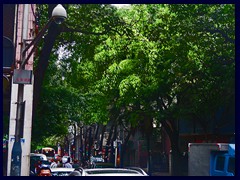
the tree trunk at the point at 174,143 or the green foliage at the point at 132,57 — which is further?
the tree trunk at the point at 174,143

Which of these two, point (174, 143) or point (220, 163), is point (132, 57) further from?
point (174, 143)

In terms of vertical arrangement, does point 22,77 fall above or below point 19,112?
above

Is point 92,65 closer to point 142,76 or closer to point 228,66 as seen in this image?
point 142,76

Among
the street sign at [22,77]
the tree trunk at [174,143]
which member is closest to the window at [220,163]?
the street sign at [22,77]

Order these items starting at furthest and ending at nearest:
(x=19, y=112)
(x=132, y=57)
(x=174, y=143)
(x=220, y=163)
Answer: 1. (x=174, y=143)
2. (x=132, y=57)
3. (x=220, y=163)
4. (x=19, y=112)

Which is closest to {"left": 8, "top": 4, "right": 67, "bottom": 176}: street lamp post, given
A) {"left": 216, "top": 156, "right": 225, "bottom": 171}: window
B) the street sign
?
the street sign

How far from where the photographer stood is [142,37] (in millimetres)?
14867

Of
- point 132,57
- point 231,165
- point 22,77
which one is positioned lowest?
point 231,165

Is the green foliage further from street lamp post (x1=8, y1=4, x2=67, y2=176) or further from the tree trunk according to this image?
the tree trunk

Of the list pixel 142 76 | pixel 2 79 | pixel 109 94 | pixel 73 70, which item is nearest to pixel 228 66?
pixel 142 76

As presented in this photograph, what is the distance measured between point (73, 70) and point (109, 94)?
2138mm

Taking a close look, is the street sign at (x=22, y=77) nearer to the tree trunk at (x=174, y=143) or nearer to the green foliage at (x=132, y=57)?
the green foliage at (x=132, y=57)

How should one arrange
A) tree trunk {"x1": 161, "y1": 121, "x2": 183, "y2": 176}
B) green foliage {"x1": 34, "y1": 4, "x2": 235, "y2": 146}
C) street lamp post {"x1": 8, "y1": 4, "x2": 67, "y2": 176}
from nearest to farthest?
street lamp post {"x1": 8, "y1": 4, "x2": 67, "y2": 176}
green foliage {"x1": 34, "y1": 4, "x2": 235, "y2": 146}
tree trunk {"x1": 161, "y1": 121, "x2": 183, "y2": 176}

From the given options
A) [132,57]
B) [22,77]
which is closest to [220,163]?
[22,77]
